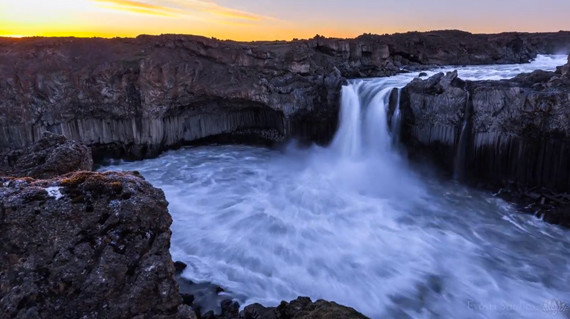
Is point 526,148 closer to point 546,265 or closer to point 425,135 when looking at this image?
point 425,135

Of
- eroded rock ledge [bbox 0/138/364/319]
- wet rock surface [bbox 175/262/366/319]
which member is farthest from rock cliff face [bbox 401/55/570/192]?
eroded rock ledge [bbox 0/138/364/319]

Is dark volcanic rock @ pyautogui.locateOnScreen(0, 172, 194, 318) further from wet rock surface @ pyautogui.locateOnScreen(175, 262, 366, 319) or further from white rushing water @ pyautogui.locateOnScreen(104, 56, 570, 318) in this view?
white rushing water @ pyautogui.locateOnScreen(104, 56, 570, 318)

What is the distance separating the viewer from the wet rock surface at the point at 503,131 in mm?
13258

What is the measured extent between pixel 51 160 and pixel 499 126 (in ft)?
49.5

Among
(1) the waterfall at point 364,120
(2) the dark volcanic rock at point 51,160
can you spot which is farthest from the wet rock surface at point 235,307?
(1) the waterfall at point 364,120

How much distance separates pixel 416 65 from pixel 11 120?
94.2 feet

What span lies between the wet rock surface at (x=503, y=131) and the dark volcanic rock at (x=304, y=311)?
10431 millimetres

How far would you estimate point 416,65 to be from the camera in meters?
31.4

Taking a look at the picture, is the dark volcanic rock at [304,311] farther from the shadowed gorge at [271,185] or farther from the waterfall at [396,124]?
the waterfall at [396,124]

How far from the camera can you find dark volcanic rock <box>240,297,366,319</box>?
5.31 m

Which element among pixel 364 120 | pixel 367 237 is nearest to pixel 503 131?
pixel 364 120

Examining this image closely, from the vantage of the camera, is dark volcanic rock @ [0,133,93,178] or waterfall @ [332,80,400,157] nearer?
dark volcanic rock @ [0,133,93,178]

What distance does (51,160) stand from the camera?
268 inches

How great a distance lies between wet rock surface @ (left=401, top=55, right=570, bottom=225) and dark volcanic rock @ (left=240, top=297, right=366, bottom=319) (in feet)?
34.2
